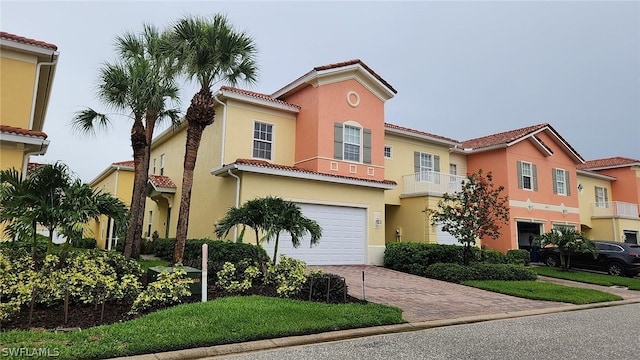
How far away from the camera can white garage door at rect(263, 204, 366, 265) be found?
1561 cm

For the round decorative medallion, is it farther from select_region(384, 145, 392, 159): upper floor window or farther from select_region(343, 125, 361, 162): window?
select_region(384, 145, 392, 159): upper floor window

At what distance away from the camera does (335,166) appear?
17.4m

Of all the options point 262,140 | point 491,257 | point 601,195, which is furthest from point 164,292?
point 601,195

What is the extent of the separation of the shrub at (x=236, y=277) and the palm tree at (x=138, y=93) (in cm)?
650

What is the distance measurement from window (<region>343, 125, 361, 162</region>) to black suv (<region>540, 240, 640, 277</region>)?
37.9ft

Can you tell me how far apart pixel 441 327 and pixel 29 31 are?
1578 cm

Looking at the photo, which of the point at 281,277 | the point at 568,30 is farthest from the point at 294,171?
the point at 568,30

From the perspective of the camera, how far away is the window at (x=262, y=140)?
1722 cm

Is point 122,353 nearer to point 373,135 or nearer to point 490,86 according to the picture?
point 373,135

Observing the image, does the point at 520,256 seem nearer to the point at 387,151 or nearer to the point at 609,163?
Result: the point at 387,151

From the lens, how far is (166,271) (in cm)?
793

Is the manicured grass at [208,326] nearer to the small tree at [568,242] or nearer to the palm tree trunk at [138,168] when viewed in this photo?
the palm tree trunk at [138,168]

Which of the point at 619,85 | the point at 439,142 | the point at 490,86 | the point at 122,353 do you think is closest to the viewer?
the point at 122,353

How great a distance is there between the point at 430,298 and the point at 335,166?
807 centimetres
